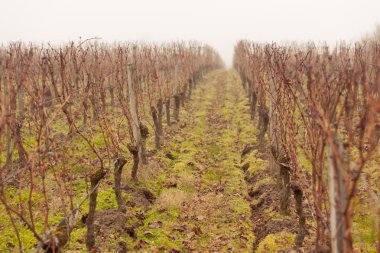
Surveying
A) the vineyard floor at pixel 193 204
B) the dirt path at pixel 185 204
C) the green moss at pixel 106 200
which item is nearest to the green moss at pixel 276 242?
the vineyard floor at pixel 193 204

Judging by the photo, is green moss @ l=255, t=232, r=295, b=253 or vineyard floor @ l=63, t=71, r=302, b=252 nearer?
green moss @ l=255, t=232, r=295, b=253

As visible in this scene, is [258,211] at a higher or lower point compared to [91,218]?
lower

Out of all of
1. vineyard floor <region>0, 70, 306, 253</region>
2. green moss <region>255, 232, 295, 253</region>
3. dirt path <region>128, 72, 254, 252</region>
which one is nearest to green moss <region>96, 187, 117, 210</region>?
vineyard floor <region>0, 70, 306, 253</region>

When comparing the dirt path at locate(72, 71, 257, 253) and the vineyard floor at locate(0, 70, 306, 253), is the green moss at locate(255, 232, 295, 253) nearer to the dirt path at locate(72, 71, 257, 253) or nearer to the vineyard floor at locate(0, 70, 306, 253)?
the vineyard floor at locate(0, 70, 306, 253)

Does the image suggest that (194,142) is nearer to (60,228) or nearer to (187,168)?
(187,168)

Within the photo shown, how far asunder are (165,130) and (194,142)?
2476mm

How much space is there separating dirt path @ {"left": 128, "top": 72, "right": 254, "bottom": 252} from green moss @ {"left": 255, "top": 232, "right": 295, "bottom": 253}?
44 cm

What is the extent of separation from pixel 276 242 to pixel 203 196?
11.7 feet

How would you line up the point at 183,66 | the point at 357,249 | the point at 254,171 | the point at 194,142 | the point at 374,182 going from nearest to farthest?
1. the point at 357,249
2. the point at 374,182
3. the point at 254,171
4. the point at 194,142
5. the point at 183,66

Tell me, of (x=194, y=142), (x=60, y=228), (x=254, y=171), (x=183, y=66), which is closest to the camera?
(x=60, y=228)

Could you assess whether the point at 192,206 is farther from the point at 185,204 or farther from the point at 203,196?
the point at 203,196

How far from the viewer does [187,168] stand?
1305 centimetres

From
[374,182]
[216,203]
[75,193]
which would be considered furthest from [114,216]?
[374,182]

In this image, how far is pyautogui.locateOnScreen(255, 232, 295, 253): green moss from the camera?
A: 7.55m
